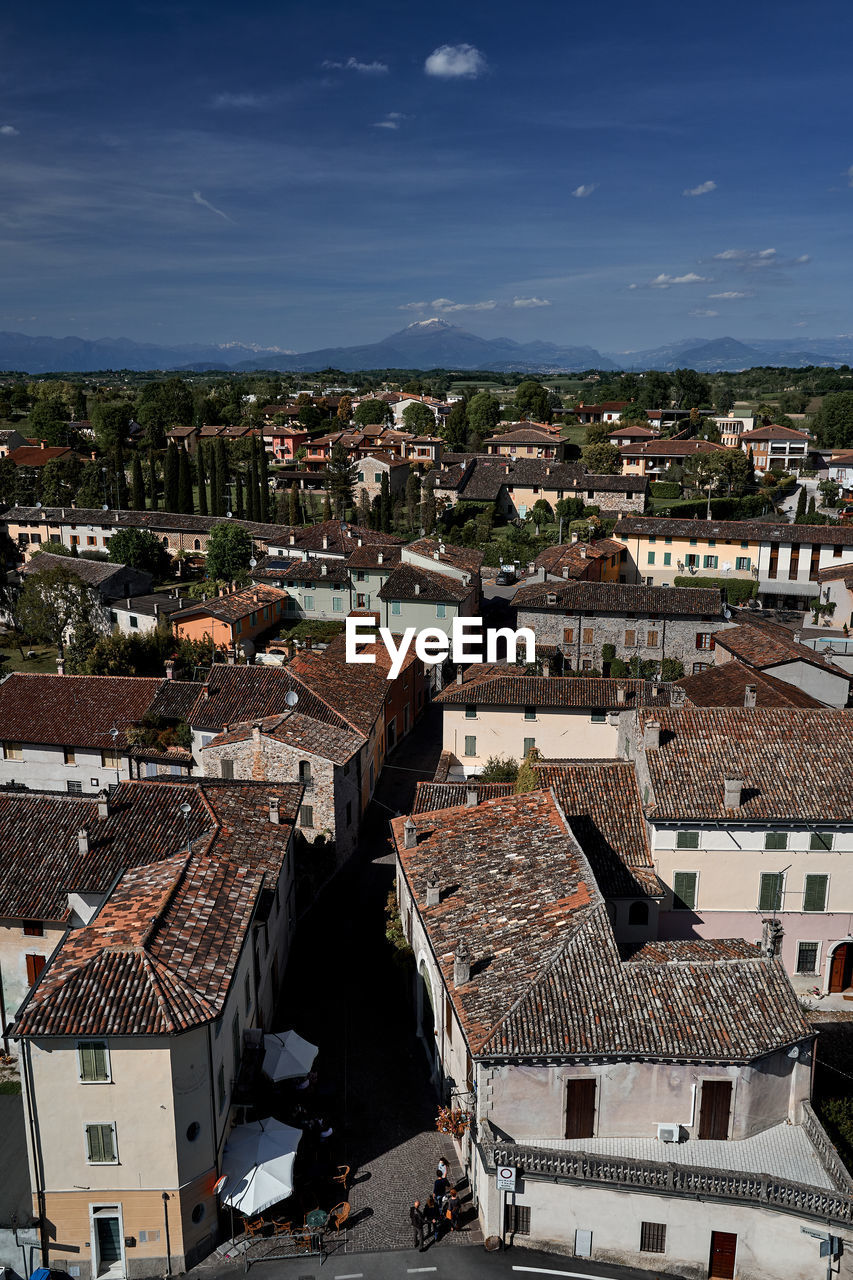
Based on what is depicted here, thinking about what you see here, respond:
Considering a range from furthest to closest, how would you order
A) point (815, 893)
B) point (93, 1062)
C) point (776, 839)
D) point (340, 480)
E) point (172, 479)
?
point (340, 480) → point (172, 479) → point (815, 893) → point (776, 839) → point (93, 1062)

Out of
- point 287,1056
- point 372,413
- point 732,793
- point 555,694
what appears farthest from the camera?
point 372,413

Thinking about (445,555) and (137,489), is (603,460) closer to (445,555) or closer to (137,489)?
(445,555)

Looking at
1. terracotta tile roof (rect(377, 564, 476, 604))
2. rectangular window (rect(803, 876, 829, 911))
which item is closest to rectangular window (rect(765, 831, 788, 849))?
rectangular window (rect(803, 876, 829, 911))

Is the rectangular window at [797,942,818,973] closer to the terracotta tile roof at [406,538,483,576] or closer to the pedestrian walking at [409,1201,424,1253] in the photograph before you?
the pedestrian walking at [409,1201,424,1253]

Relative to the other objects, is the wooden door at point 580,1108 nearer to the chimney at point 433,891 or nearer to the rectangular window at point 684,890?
the chimney at point 433,891

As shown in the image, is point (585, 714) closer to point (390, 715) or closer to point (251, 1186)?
point (390, 715)

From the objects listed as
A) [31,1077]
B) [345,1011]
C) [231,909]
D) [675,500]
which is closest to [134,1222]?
[31,1077]

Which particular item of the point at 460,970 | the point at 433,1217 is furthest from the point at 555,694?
the point at 433,1217

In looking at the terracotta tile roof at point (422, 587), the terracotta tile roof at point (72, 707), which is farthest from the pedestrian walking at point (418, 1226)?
the terracotta tile roof at point (422, 587)
